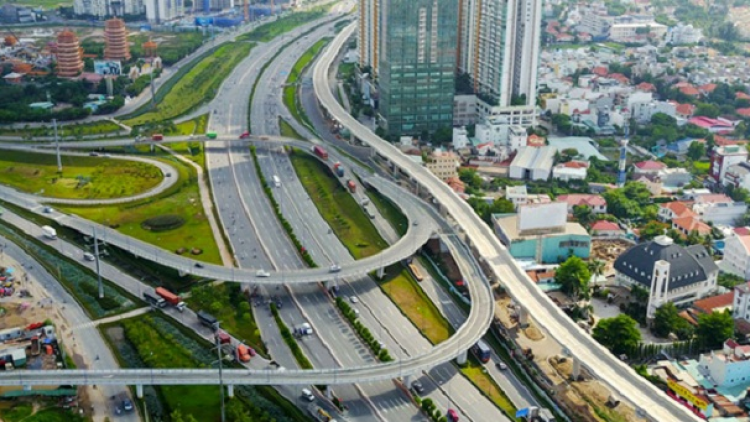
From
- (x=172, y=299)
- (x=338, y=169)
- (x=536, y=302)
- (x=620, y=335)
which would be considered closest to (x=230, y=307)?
(x=172, y=299)

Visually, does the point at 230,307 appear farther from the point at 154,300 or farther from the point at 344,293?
the point at 344,293

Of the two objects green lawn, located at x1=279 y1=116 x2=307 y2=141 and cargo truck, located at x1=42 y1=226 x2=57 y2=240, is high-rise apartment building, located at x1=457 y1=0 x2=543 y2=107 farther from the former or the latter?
cargo truck, located at x1=42 y1=226 x2=57 y2=240

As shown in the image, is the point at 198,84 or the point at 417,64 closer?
the point at 417,64

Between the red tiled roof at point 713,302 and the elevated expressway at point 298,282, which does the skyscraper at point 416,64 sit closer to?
the elevated expressway at point 298,282

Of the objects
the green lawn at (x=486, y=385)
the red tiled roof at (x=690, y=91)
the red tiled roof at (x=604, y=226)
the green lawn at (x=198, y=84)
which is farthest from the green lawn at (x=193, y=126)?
the red tiled roof at (x=690, y=91)

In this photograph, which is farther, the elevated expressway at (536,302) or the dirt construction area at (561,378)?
the dirt construction area at (561,378)
